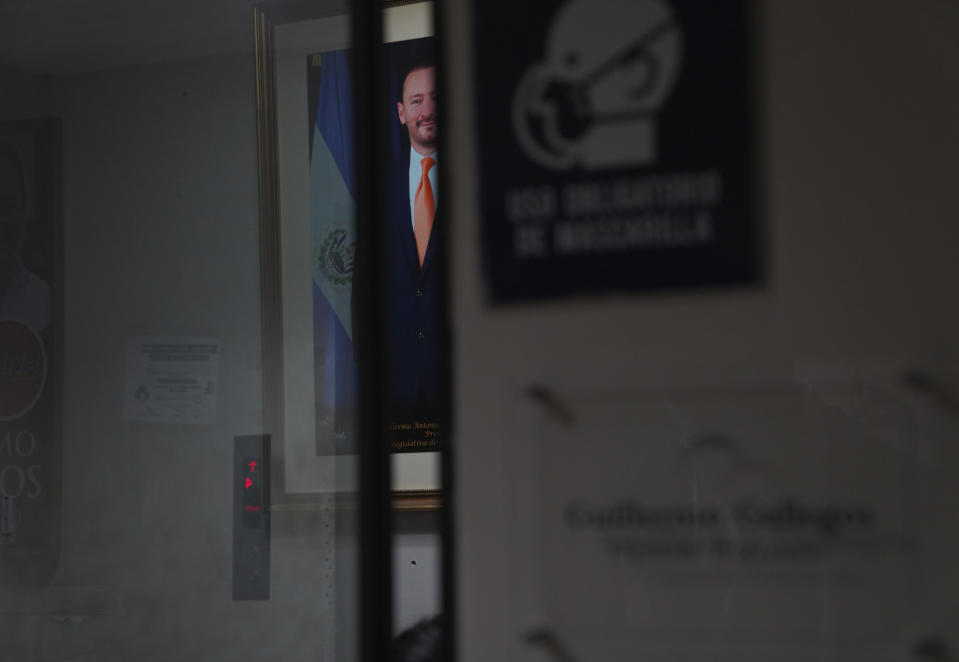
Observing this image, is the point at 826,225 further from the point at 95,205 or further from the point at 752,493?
the point at 95,205

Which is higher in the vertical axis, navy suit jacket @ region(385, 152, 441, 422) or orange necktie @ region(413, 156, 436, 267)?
orange necktie @ region(413, 156, 436, 267)

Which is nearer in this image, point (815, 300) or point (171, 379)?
point (815, 300)

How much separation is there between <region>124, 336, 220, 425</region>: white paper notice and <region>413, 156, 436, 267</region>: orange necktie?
0.53 m

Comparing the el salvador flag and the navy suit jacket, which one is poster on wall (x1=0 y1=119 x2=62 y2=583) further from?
the navy suit jacket

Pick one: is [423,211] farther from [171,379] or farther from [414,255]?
[171,379]

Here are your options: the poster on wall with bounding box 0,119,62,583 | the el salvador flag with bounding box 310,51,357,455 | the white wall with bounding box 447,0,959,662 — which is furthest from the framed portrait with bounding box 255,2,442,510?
the white wall with bounding box 447,0,959,662

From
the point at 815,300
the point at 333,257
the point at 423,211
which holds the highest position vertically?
the point at 423,211

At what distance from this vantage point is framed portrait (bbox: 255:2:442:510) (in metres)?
2.20

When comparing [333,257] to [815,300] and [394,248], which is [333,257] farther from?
[815,300]

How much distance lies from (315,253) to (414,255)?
0.76ft

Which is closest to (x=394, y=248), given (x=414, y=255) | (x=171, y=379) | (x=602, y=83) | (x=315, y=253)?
(x=414, y=255)

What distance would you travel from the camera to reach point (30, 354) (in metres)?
2.29

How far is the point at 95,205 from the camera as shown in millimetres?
2295

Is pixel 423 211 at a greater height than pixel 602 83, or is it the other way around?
pixel 423 211
